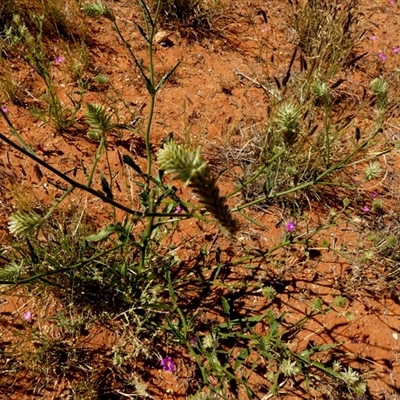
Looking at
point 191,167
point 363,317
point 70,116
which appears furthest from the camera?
point 70,116

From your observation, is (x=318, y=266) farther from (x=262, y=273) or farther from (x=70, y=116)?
(x=70, y=116)

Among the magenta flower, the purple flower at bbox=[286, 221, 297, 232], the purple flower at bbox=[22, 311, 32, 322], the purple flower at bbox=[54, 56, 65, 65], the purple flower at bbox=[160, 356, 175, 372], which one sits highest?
the magenta flower

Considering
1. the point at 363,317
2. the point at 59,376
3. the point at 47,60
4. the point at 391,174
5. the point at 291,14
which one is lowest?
the point at 59,376

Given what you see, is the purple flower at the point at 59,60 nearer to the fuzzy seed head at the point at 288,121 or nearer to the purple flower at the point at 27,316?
the purple flower at the point at 27,316

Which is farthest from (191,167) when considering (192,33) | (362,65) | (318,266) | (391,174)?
(362,65)

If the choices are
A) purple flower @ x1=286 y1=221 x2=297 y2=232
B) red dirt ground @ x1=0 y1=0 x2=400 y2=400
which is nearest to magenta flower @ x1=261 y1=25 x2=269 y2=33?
red dirt ground @ x1=0 y1=0 x2=400 y2=400

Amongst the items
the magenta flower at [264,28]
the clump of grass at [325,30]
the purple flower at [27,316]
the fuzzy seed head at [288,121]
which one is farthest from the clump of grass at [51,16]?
the fuzzy seed head at [288,121]

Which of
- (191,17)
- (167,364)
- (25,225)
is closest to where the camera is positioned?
(25,225)

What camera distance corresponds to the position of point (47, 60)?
2.64 meters

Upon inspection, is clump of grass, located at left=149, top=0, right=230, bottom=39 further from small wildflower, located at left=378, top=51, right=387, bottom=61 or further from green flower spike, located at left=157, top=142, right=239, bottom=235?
green flower spike, located at left=157, top=142, right=239, bottom=235

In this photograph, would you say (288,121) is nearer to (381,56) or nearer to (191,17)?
(191,17)

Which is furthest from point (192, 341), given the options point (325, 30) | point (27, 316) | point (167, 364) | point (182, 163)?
point (325, 30)

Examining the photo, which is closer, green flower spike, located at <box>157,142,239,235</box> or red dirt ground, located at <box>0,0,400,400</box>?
green flower spike, located at <box>157,142,239,235</box>

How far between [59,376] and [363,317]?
136 centimetres
